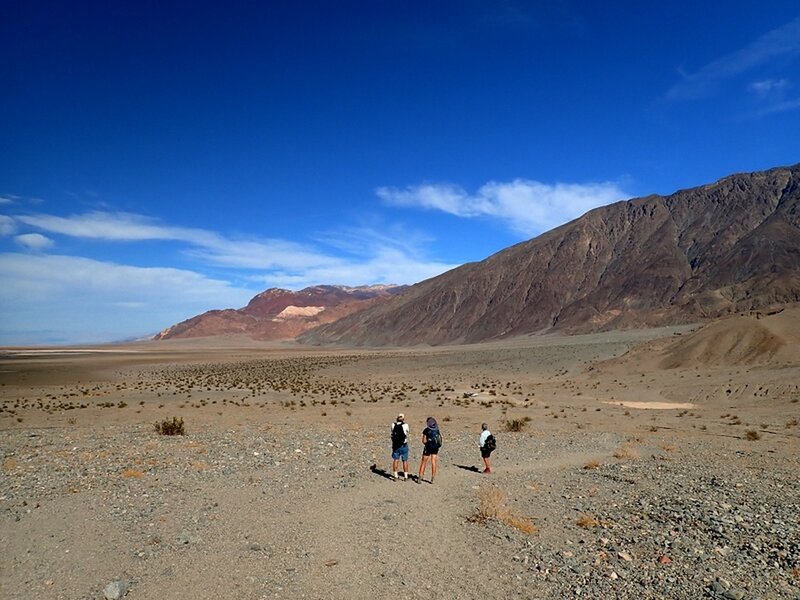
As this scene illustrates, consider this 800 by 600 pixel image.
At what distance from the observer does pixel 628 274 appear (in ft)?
420

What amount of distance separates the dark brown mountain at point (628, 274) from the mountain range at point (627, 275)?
1.04ft

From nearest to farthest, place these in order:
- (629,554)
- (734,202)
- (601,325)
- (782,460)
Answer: (629,554)
(782,460)
(601,325)
(734,202)

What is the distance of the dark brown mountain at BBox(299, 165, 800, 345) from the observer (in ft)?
345

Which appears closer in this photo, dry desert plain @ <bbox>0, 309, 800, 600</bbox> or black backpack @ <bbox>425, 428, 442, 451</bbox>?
dry desert plain @ <bbox>0, 309, 800, 600</bbox>

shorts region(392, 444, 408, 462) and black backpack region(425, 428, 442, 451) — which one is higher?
black backpack region(425, 428, 442, 451)

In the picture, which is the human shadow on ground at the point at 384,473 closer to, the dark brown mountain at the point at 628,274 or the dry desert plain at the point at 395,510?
the dry desert plain at the point at 395,510

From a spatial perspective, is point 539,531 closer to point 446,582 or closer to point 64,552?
point 446,582

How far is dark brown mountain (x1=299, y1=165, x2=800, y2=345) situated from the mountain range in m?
0.32

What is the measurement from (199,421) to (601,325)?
323 feet

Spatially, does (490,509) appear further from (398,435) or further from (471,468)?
(471,468)

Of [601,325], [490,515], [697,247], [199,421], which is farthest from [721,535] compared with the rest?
[697,247]

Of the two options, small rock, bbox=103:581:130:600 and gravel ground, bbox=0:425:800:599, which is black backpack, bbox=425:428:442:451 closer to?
gravel ground, bbox=0:425:800:599

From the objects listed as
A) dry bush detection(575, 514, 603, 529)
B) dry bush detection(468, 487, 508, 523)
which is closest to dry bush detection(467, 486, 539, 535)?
dry bush detection(468, 487, 508, 523)

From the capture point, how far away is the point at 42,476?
12281 millimetres
